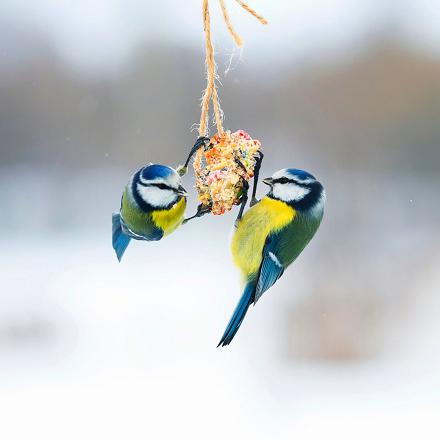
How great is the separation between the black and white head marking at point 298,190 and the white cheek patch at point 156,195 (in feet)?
0.66

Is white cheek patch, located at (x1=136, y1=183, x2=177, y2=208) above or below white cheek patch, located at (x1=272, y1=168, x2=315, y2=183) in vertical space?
below

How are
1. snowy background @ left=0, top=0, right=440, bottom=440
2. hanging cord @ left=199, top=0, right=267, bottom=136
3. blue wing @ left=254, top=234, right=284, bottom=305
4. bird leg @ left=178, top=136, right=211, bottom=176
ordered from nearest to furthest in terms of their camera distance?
hanging cord @ left=199, top=0, right=267, bottom=136, bird leg @ left=178, top=136, right=211, bottom=176, blue wing @ left=254, top=234, right=284, bottom=305, snowy background @ left=0, top=0, right=440, bottom=440

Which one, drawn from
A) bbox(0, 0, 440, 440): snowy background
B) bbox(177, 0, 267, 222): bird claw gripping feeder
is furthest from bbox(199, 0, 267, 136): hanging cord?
bbox(0, 0, 440, 440): snowy background

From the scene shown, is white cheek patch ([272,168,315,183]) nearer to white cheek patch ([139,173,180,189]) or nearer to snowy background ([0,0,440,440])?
white cheek patch ([139,173,180,189])

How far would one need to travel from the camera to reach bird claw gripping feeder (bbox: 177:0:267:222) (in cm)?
164

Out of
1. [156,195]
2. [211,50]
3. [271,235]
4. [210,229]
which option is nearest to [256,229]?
[271,235]

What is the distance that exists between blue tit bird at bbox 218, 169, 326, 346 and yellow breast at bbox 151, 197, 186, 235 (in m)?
0.14

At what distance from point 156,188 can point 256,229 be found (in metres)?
0.27

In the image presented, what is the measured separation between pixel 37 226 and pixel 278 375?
329cm

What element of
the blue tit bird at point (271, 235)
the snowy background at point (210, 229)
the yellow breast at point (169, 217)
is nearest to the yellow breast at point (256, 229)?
the blue tit bird at point (271, 235)

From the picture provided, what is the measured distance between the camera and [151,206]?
A: 1.68 m

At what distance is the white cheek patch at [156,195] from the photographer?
163cm

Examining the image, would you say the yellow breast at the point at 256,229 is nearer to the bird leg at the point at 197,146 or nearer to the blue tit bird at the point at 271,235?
the blue tit bird at the point at 271,235

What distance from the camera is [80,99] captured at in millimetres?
6887
